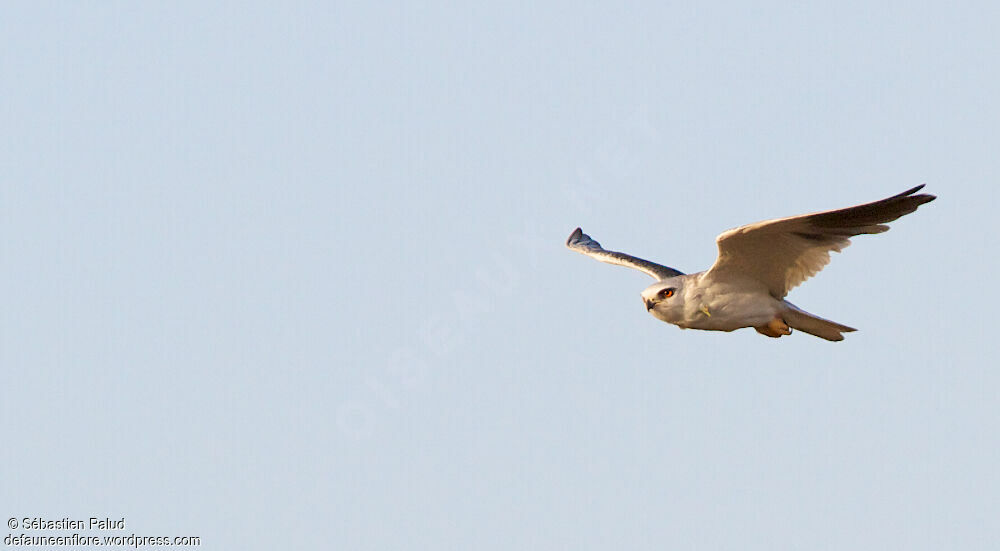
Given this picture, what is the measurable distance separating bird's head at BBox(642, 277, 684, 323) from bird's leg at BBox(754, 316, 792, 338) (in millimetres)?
1243

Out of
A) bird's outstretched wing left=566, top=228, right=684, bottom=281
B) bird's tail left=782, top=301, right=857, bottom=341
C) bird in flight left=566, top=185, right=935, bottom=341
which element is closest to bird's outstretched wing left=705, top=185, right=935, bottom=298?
bird in flight left=566, top=185, right=935, bottom=341

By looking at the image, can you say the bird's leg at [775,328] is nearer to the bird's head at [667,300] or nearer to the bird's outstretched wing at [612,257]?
the bird's head at [667,300]

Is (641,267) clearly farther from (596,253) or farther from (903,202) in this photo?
(903,202)

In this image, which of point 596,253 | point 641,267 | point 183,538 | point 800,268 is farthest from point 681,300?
point 183,538

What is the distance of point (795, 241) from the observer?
1468cm

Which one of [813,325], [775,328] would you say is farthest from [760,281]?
[813,325]

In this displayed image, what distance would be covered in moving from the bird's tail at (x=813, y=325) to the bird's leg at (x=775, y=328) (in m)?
0.07

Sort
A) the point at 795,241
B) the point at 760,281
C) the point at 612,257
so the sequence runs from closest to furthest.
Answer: the point at 795,241, the point at 760,281, the point at 612,257

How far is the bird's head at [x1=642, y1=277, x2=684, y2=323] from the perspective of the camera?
15344 mm

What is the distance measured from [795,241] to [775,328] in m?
1.58

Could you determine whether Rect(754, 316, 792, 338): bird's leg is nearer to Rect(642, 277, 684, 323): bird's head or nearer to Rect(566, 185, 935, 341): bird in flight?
Rect(566, 185, 935, 341): bird in flight

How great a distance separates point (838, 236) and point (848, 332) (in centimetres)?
189

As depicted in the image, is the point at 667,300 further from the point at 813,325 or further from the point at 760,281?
the point at 813,325

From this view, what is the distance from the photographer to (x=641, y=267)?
1848 centimetres
